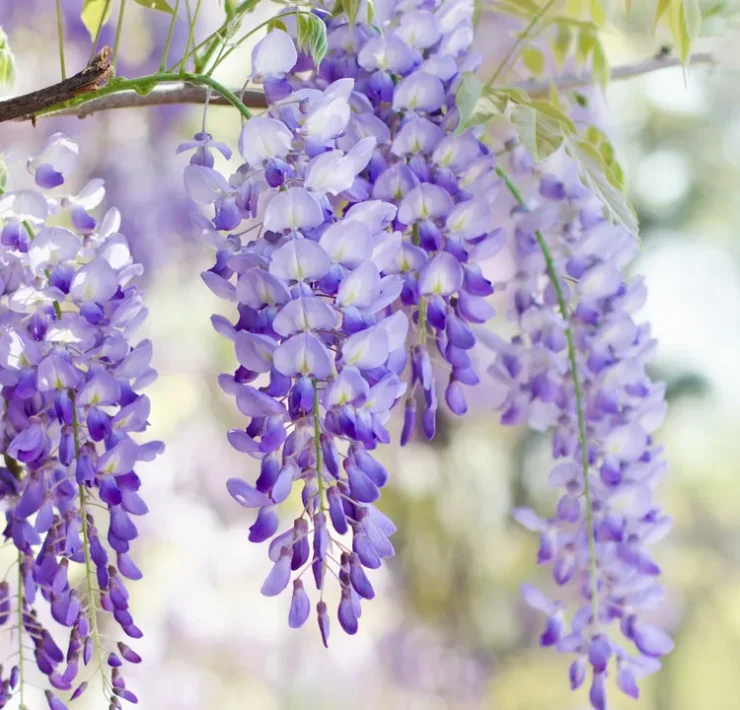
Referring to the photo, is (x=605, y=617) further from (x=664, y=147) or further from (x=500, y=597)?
(x=664, y=147)

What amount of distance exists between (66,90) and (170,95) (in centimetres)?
11

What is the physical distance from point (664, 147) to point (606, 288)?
1.16 metres

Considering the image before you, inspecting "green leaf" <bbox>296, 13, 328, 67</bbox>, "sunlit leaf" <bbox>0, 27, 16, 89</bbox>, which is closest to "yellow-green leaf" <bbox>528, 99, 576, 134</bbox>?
"green leaf" <bbox>296, 13, 328, 67</bbox>

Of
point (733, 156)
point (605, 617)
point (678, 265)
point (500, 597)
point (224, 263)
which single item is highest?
point (733, 156)

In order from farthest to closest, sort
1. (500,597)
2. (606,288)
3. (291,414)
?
(500,597) → (606,288) → (291,414)

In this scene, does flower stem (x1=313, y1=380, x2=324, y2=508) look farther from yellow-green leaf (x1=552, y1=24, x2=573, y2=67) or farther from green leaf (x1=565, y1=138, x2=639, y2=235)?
yellow-green leaf (x1=552, y1=24, x2=573, y2=67)

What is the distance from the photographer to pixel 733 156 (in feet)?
5.07

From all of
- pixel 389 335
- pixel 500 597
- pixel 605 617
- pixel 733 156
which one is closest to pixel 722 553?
pixel 500 597

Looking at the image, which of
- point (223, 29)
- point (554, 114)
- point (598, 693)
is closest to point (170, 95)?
point (223, 29)

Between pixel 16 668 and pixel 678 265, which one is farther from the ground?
pixel 678 265

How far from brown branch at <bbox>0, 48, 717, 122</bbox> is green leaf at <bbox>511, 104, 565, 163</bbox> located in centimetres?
5

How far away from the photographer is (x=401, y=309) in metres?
0.40

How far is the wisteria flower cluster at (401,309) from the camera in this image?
0.31m

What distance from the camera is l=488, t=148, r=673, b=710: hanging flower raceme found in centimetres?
46
